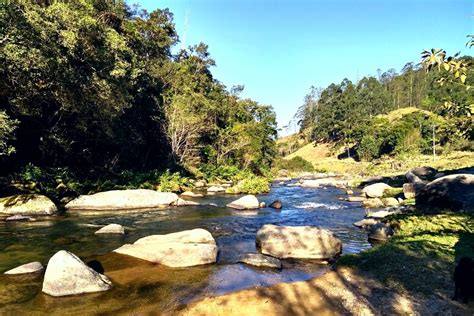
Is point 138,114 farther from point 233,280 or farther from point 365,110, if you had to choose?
point 365,110

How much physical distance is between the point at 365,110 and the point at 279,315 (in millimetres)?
111748

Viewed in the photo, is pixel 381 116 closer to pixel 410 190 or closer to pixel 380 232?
pixel 410 190

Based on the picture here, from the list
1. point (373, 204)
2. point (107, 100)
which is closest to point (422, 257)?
point (373, 204)

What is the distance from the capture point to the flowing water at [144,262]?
8.40m

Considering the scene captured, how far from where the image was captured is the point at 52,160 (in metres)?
27.0

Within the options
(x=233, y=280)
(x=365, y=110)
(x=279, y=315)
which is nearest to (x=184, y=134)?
(x=233, y=280)

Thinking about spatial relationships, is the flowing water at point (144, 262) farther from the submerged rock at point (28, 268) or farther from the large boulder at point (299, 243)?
the large boulder at point (299, 243)

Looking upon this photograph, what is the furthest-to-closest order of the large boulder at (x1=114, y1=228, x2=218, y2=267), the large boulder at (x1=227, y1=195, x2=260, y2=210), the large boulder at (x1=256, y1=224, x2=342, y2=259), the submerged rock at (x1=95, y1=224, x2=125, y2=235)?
the large boulder at (x1=227, y1=195, x2=260, y2=210)
the submerged rock at (x1=95, y1=224, x2=125, y2=235)
the large boulder at (x1=256, y1=224, x2=342, y2=259)
the large boulder at (x1=114, y1=228, x2=218, y2=267)

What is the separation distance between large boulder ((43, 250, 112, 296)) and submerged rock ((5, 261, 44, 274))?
1.69 metres

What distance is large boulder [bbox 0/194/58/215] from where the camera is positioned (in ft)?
63.2

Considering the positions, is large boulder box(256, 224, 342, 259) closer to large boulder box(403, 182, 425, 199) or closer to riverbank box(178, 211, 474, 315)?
riverbank box(178, 211, 474, 315)

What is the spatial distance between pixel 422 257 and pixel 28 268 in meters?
11.3

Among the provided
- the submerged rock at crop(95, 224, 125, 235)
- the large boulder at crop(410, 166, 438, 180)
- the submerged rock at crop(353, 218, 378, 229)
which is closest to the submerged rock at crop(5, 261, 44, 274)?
the submerged rock at crop(95, 224, 125, 235)

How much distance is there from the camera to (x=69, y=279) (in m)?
8.84
